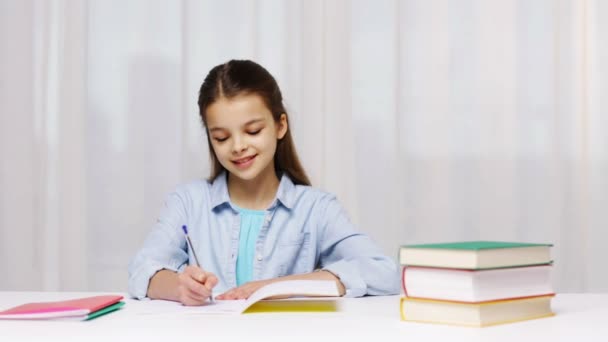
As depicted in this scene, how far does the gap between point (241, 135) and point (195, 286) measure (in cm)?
53

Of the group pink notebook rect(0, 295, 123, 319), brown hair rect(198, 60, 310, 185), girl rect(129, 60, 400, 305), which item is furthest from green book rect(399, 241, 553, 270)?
brown hair rect(198, 60, 310, 185)

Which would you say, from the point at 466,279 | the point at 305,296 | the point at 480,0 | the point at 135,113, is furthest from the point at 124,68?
the point at 466,279

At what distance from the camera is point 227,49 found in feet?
8.28

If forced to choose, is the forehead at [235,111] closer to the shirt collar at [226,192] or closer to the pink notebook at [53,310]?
the shirt collar at [226,192]

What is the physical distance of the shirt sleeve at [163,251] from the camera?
148 centimetres

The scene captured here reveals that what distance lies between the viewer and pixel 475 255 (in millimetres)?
1021

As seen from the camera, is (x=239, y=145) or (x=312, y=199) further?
(x=312, y=199)

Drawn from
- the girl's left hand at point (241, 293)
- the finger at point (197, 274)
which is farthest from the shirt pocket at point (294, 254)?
the finger at point (197, 274)

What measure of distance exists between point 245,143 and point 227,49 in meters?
0.87

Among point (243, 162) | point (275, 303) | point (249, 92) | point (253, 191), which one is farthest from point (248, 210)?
point (275, 303)

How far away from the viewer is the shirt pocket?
1.80 m

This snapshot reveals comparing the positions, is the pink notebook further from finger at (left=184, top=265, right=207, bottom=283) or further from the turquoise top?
the turquoise top

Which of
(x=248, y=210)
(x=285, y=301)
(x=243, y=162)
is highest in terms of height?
(x=243, y=162)

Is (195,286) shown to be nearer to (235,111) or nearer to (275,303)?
(275,303)
